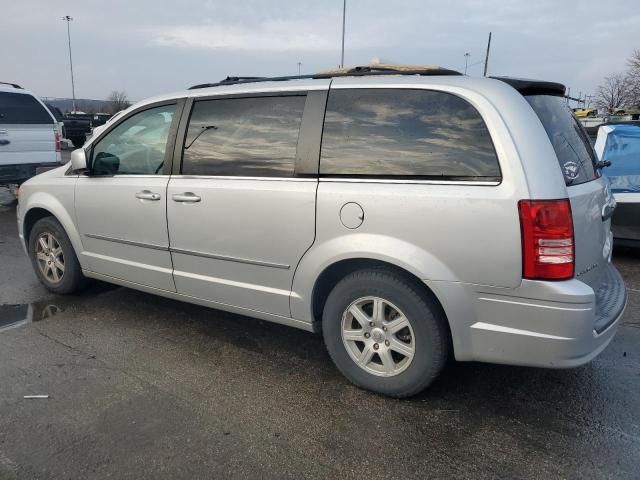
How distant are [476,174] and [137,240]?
103 inches

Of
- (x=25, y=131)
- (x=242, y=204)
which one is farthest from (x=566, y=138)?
(x=25, y=131)

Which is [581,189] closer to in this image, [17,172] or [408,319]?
Result: [408,319]

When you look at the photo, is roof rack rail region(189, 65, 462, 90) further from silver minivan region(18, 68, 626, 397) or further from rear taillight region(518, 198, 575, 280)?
rear taillight region(518, 198, 575, 280)

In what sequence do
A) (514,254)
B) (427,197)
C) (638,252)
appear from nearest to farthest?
1. (514,254)
2. (427,197)
3. (638,252)

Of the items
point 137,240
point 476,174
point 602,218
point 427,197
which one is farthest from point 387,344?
point 137,240

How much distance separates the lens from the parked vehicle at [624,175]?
6121 mm

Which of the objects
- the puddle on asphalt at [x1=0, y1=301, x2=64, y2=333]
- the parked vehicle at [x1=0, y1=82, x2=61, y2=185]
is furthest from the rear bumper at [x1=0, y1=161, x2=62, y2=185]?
the puddle on asphalt at [x1=0, y1=301, x2=64, y2=333]

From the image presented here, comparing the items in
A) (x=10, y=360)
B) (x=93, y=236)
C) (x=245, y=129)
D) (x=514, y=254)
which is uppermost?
(x=245, y=129)

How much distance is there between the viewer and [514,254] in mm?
2559

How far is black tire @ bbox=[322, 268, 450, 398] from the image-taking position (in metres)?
2.86

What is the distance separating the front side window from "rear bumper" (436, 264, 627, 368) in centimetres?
250

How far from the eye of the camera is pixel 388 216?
284 centimetres

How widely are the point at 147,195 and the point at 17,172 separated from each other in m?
6.77

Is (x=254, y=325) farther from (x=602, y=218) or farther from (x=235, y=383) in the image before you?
(x=602, y=218)
